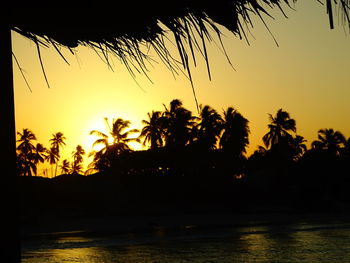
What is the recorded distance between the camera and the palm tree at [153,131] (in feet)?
154

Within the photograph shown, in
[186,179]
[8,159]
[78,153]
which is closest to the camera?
[8,159]

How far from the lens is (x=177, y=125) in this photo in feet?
138

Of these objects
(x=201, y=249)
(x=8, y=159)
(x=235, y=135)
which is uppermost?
(x=235, y=135)

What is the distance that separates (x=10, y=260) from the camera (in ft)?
6.13

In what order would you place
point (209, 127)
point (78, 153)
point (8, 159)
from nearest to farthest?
point (8, 159)
point (209, 127)
point (78, 153)

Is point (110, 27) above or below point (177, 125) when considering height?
below

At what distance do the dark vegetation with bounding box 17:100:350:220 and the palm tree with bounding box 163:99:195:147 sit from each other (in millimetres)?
77

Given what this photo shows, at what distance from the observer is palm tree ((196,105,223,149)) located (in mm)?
42925

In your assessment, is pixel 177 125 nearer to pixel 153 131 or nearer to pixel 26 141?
pixel 153 131

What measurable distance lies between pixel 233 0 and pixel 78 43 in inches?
32.4

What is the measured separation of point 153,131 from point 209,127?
5.58m

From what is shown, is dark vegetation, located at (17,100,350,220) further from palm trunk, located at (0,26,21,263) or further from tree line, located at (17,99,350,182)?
palm trunk, located at (0,26,21,263)

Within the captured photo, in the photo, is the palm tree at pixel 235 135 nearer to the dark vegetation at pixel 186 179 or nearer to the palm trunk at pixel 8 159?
the dark vegetation at pixel 186 179

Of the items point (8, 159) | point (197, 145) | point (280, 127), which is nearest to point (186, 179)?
point (197, 145)
